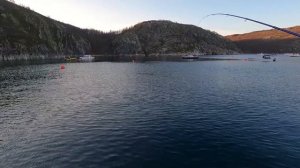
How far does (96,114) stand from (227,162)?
91.3 feet

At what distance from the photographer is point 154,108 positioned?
55312mm

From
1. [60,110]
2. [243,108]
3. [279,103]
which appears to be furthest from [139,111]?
[279,103]

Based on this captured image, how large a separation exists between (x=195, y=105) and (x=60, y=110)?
2695cm

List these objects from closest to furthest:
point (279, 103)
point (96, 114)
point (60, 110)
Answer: point (96, 114) < point (60, 110) < point (279, 103)

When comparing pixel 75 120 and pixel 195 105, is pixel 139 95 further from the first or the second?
pixel 75 120

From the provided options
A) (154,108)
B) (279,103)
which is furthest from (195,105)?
(279,103)

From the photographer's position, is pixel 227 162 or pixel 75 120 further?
pixel 75 120

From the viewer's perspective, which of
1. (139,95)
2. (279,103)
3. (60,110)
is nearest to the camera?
(60,110)

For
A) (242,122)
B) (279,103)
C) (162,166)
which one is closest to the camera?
(162,166)

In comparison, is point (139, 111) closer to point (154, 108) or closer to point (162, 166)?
point (154, 108)

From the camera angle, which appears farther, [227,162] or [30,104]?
[30,104]

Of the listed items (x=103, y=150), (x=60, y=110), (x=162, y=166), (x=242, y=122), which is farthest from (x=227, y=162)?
(x=60, y=110)

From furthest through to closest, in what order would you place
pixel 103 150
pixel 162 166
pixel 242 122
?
pixel 242 122 < pixel 103 150 < pixel 162 166

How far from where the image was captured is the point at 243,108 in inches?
2163
